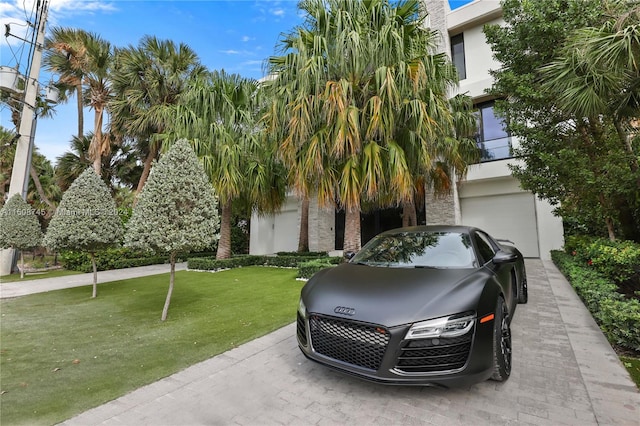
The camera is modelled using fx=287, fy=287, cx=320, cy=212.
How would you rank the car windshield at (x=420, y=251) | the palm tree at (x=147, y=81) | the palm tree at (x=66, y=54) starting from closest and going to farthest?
1. the car windshield at (x=420, y=251)
2. the palm tree at (x=66, y=54)
3. the palm tree at (x=147, y=81)

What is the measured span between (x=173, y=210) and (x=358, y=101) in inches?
197

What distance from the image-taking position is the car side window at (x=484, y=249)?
3.21 meters

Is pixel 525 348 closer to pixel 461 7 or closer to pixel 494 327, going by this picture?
pixel 494 327

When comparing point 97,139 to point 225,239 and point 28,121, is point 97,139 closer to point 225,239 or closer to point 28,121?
point 28,121

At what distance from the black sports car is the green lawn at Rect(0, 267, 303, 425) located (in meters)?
1.79

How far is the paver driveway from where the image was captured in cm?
214

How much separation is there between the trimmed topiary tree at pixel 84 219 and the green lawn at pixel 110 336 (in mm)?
1295

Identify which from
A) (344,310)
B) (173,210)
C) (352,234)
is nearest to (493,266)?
(344,310)

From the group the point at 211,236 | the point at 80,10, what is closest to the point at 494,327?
the point at 211,236

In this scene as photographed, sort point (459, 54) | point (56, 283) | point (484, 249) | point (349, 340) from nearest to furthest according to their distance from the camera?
point (349, 340)
point (484, 249)
point (56, 283)
point (459, 54)

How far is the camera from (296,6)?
300 inches

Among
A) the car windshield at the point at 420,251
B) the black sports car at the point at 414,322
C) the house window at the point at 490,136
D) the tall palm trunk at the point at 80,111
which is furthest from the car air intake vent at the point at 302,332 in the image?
the tall palm trunk at the point at 80,111

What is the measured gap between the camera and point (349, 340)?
2.34m

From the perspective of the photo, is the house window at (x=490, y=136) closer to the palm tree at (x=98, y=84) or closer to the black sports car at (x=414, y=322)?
the black sports car at (x=414, y=322)
